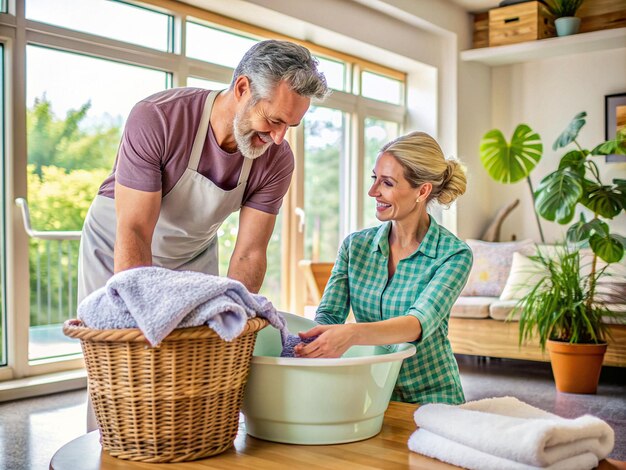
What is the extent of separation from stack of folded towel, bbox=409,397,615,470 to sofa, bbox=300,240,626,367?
11.5 ft

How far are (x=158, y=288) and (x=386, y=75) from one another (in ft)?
19.2

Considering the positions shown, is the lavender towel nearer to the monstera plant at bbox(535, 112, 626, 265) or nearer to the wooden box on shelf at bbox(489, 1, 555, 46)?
the monstera plant at bbox(535, 112, 626, 265)

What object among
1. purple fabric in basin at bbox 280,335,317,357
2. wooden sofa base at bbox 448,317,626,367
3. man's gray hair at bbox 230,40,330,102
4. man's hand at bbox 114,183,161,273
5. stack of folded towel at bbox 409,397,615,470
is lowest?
wooden sofa base at bbox 448,317,626,367

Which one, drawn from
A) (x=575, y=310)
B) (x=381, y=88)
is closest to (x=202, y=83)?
(x=381, y=88)

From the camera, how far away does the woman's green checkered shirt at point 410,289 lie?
63.9 inches

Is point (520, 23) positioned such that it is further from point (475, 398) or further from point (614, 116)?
point (475, 398)

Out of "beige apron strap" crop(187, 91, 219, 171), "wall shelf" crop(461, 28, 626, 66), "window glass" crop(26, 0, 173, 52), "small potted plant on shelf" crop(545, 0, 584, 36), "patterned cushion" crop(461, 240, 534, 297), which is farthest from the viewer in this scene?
"small potted plant on shelf" crop(545, 0, 584, 36)

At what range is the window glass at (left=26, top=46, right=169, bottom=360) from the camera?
4031 mm

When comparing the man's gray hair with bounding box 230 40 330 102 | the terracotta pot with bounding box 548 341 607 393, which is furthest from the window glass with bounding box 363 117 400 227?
the man's gray hair with bounding box 230 40 330 102

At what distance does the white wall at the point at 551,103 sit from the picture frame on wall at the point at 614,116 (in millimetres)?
52

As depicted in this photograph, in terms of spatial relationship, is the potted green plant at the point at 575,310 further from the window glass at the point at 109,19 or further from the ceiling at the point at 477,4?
the window glass at the point at 109,19

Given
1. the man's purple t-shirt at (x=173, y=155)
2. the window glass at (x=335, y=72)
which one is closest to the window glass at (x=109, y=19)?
the window glass at (x=335, y=72)

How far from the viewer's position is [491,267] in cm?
573

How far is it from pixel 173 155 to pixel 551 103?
547cm
